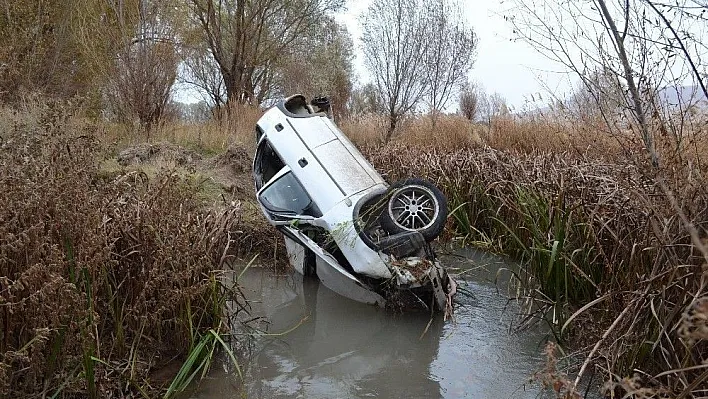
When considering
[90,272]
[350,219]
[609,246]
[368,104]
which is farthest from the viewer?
[368,104]

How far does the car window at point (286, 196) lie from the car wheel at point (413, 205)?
0.83m

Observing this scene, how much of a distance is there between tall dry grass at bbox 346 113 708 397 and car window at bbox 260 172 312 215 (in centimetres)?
192

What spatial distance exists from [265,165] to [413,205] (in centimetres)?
209

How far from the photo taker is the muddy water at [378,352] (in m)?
3.92

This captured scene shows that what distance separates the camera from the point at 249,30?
709 inches

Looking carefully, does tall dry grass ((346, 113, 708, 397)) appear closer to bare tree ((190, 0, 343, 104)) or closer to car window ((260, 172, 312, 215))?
car window ((260, 172, 312, 215))

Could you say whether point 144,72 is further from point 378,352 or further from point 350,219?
point 378,352

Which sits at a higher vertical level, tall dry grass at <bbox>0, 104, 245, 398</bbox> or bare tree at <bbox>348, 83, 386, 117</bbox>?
bare tree at <bbox>348, 83, 386, 117</bbox>

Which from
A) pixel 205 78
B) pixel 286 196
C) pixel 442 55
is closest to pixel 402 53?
pixel 442 55

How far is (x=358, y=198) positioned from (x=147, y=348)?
245 cm

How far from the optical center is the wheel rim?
543 cm

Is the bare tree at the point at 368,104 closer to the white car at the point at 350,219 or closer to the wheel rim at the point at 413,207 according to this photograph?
the white car at the point at 350,219

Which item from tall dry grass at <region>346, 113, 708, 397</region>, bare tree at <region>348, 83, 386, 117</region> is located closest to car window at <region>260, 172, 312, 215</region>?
tall dry grass at <region>346, 113, 708, 397</region>

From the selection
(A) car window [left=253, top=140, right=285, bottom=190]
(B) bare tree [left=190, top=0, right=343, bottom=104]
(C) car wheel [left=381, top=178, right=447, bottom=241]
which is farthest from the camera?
(B) bare tree [left=190, top=0, right=343, bottom=104]
